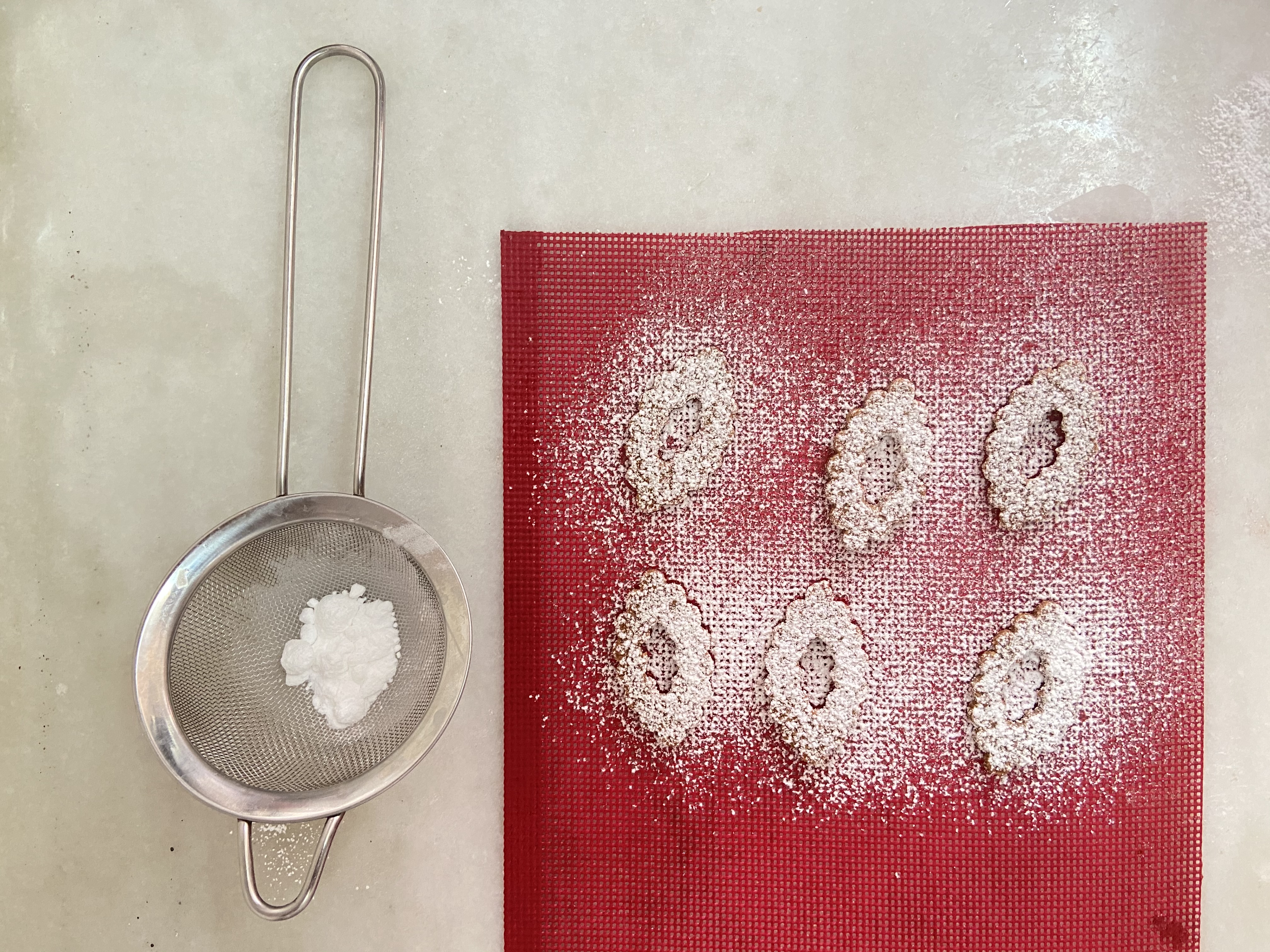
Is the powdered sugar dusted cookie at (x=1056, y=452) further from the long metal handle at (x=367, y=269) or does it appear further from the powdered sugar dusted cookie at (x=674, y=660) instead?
the long metal handle at (x=367, y=269)

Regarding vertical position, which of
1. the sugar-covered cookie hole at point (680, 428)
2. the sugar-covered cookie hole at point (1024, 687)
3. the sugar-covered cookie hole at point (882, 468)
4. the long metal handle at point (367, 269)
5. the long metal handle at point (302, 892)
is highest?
the long metal handle at point (367, 269)

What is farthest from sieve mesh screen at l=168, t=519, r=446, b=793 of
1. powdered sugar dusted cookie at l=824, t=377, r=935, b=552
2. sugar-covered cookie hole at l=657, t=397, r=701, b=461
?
powdered sugar dusted cookie at l=824, t=377, r=935, b=552

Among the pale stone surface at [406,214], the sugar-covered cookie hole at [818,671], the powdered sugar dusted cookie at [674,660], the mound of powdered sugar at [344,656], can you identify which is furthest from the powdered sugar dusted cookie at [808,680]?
the mound of powdered sugar at [344,656]

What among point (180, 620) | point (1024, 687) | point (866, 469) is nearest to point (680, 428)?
point (866, 469)

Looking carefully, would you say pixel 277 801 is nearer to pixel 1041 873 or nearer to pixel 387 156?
pixel 387 156

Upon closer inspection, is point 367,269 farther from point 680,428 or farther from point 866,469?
point 866,469
